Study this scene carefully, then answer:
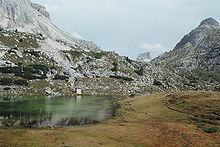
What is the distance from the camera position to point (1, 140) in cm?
2986

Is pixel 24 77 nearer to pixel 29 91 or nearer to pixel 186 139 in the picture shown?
pixel 29 91

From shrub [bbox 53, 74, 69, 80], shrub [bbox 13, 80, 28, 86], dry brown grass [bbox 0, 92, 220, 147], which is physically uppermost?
shrub [bbox 53, 74, 69, 80]

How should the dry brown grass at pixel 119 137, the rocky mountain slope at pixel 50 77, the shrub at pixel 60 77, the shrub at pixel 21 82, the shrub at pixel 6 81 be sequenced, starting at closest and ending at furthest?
the dry brown grass at pixel 119 137 → the shrub at pixel 6 81 → the shrub at pixel 21 82 → the rocky mountain slope at pixel 50 77 → the shrub at pixel 60 77

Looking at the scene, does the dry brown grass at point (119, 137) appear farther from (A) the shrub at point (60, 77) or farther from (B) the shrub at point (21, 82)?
(A) the shrub at point (60, 77)

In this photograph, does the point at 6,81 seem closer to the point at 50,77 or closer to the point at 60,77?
the point at 50,77

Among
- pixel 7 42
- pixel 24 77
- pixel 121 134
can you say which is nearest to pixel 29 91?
pixel 24 77

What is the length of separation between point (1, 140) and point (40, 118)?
29.1 metres

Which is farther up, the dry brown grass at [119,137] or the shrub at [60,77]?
the shrub at [60,77]

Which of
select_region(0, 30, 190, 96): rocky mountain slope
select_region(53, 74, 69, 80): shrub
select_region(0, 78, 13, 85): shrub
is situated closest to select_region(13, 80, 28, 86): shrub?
select_region(0, 30, 190, 96): rocky mountain slope

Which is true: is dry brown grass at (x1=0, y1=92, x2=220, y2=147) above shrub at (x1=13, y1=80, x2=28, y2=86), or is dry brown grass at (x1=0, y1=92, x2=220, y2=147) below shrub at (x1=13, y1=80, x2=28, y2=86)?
below

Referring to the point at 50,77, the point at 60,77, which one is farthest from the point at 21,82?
the point at 60,77

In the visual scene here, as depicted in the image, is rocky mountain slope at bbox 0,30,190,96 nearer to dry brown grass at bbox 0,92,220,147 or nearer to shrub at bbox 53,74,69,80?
shrub at bbox 53,74,69,80

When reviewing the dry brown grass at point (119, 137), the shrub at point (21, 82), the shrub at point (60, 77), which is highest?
the shrub at point (60, 77)

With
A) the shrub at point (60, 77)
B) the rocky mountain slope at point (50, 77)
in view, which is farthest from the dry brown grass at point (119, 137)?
the shrub at point (60, 77)
